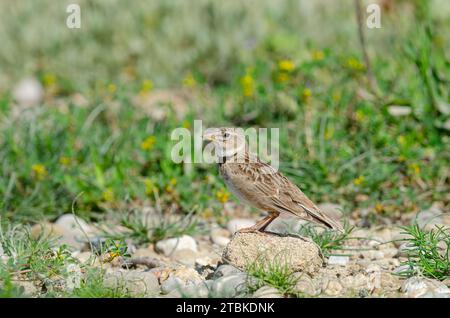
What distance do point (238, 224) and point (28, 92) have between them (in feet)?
14.2

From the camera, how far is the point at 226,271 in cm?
546

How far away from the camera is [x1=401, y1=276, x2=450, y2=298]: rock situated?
5.06m

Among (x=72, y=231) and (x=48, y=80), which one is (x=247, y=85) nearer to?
(x=72, y=231)

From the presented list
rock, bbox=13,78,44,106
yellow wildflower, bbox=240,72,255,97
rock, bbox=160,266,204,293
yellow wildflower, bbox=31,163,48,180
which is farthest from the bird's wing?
rock, bbox=13,78,44,106

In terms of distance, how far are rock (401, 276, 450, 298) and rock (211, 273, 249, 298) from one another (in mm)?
1017

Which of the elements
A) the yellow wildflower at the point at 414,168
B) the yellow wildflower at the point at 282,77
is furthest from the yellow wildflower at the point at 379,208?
the yellow wildflower at the point at 282,77

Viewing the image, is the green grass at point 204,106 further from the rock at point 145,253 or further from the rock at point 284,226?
the rock at point 284,226

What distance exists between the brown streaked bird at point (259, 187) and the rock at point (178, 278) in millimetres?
496

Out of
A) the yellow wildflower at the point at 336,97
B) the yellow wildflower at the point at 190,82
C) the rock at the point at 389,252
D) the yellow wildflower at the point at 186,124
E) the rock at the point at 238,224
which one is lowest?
the rock at the point at 389,252

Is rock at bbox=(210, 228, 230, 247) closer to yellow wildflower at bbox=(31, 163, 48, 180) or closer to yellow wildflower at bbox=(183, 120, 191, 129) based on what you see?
yellow wildflower at bbox=(183, 120, 191, 129)

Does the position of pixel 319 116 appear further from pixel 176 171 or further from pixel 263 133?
pixel 176 171

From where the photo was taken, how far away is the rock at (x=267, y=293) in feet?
16.6

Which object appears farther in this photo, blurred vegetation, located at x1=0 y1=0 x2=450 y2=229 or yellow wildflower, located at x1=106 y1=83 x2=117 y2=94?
yellow wildflower, located at x1=106 y1=83 x2=117 y2=94

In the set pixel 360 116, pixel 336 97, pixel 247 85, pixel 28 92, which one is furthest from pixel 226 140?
pixel 28 92
